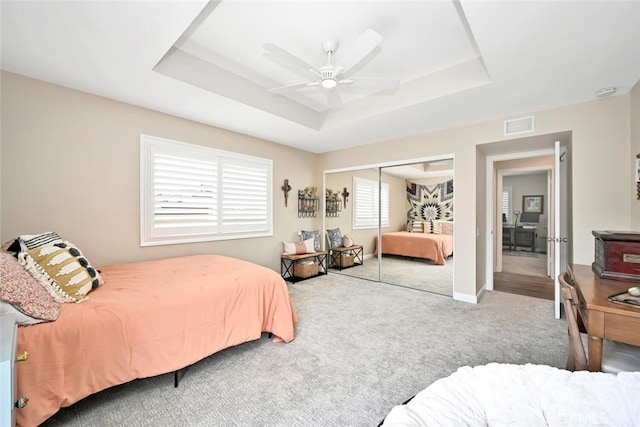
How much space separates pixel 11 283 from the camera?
135 centimetres

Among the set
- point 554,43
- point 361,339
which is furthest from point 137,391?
point 554,43

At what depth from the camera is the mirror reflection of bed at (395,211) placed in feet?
13.3

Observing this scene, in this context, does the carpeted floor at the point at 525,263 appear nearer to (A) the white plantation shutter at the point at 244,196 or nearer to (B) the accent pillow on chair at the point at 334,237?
(B) the accent pillow on chair at the point at 334,237

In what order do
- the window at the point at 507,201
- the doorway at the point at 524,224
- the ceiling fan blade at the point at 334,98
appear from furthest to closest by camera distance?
the window at the point at 507,201, the doorway at the point at 524,224, the ceiling fan blade at the point at 334,98

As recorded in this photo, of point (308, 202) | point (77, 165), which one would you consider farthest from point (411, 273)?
point (77, 165)

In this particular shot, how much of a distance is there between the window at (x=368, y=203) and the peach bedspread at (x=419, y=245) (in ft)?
1.03

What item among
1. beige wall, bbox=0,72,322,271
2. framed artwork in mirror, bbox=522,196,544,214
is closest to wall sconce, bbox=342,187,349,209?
beige wall, bbox=0,72,322,271

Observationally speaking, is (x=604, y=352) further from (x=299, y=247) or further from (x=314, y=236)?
(x=314, y=236)

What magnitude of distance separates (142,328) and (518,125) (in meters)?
4.33

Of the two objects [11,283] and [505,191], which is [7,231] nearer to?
[11,283]

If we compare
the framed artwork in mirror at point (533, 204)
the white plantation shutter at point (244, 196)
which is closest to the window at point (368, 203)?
the white plantation shutter at point (244, 196)

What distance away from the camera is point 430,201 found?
13.9ft

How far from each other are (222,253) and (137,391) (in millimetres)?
2175

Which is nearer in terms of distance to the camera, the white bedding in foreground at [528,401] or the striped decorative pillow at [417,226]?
the white bedding in foreground at [528,401]
